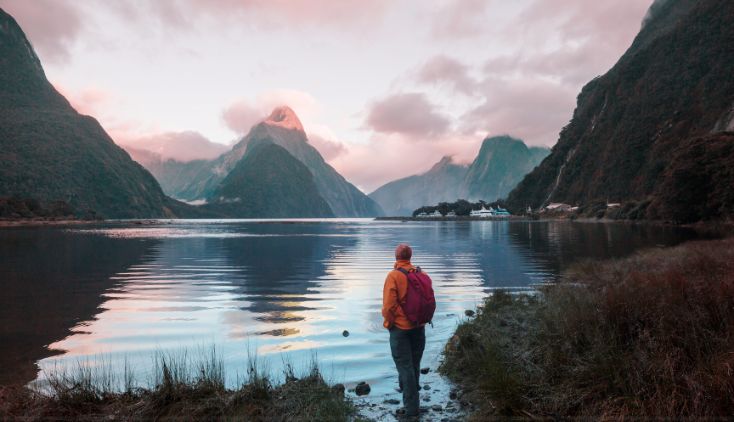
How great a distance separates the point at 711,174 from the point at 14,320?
8220 centimetres

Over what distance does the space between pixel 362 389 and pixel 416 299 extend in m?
2.91

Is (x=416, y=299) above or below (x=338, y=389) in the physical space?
above

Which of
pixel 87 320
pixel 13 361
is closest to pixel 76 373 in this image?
pixel 13 361

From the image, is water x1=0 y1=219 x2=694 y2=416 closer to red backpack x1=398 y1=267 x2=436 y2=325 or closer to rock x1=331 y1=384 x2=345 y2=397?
rock x1=331 y1=384 x2=345 y2=397

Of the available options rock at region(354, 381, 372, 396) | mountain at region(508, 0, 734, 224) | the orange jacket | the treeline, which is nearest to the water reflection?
rock at region(354, 381, 372, 396)

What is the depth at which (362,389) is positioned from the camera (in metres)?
10.4

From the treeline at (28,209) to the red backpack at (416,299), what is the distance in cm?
16191

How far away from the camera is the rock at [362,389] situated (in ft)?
33.7

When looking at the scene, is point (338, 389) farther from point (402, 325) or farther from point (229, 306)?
point (229, 306)

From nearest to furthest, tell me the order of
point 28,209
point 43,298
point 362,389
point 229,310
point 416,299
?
point 416,299
point 362,389
point 229,310
point 43,298
point 28,209

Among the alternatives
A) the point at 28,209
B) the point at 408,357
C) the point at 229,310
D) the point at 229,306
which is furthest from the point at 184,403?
the point at 28,209

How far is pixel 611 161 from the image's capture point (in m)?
153

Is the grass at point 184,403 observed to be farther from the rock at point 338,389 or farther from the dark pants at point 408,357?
the dark pants at point 408,357

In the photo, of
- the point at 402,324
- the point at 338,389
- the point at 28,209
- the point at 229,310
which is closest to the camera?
the point at 402,324
